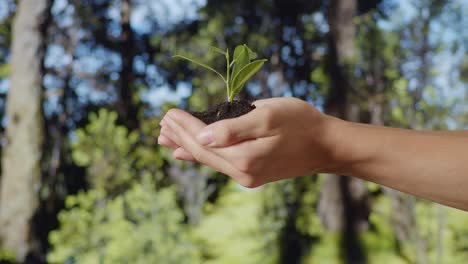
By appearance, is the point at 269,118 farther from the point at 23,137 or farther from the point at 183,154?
the point at 23,137

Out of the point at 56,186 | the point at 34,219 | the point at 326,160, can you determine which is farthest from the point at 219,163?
the point at 56,186

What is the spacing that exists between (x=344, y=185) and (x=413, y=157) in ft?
11.6

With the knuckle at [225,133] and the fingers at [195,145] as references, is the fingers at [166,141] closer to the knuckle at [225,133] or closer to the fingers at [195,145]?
the fingers at [195,145]

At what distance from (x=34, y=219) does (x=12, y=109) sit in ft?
2.55

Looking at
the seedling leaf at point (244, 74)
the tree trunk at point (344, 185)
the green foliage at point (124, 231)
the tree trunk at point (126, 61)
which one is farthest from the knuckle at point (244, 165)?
the tree trunk at point (126, 61)

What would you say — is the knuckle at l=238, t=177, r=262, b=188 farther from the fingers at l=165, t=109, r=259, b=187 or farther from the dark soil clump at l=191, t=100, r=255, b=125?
the dark soil clump at l=191, t=100, r=255, b=125

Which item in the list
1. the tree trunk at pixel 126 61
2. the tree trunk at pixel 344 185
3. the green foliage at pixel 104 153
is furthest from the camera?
the tree trunk at pixel 126 61

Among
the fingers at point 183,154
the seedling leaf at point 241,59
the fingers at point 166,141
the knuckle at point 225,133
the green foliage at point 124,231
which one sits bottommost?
the green foliage at point 124,231

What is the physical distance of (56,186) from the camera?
4426mm

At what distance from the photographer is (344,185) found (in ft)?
13.7

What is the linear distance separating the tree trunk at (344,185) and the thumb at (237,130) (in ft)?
11.5

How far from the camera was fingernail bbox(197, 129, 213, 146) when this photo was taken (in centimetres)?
71

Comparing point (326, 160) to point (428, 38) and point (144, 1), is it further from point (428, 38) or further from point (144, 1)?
point (144, 1)

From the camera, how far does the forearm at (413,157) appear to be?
0.74m
